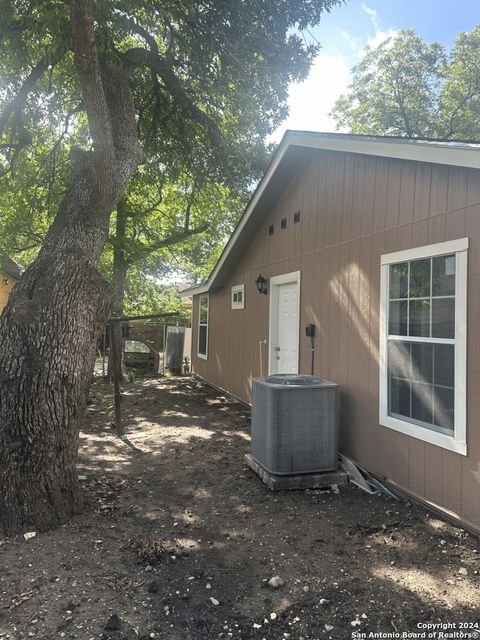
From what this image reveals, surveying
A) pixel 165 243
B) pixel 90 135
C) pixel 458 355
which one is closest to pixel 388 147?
pixel 458 355

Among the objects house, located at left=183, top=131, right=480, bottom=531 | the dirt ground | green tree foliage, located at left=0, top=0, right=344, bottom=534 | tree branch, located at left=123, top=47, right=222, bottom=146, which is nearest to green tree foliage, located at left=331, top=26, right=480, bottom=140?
green tree foliage, located at left=0, top=0, right=344, bottom=534

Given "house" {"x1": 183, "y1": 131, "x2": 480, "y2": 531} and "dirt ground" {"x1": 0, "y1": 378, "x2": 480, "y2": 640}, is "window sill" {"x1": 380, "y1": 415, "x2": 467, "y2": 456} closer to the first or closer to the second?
"house" {"x1": 183, "y1": 131, "x2": 480, "y2": 531}

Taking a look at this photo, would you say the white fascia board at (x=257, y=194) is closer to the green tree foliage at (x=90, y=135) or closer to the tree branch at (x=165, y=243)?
the green tree foliage at (x=90, y=135)

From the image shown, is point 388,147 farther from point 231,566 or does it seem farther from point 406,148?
point 231,566

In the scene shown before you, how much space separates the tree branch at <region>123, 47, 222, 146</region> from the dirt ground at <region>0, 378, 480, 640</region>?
202 inches

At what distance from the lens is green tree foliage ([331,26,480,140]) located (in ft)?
48.9

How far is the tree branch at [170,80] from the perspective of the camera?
17.1 feet

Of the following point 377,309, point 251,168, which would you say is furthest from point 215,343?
point 377,309

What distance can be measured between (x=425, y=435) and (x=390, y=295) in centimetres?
137

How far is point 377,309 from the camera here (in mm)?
4168

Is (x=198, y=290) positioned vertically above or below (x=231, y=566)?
above

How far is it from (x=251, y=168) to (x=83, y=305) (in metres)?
6.05

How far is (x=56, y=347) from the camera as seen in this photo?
3.05 meters

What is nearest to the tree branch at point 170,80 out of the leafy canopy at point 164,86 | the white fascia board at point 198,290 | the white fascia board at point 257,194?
the leafy canopy at point 164,86
